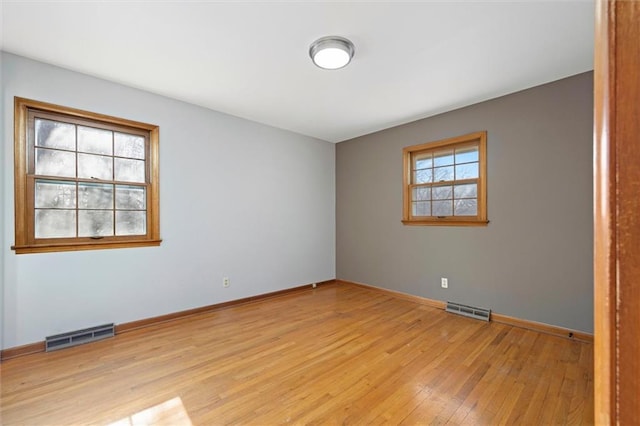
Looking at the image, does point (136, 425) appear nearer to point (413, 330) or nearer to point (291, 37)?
point (413, 330)

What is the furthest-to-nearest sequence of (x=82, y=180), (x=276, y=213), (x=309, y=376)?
(x=276, y=213) → (x=82, y=180) → (x=309, y=376)

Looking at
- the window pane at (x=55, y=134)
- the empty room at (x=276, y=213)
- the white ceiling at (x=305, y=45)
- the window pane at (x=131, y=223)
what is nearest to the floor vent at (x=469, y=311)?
the empty room at (x=276, y=213)

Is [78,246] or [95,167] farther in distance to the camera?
[95,167]

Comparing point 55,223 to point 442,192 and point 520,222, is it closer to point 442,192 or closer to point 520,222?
point 442,192

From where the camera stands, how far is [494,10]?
1890 millimetres

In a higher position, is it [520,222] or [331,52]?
[331,52]

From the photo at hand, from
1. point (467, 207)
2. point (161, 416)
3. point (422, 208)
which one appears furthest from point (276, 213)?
point (161, 416)

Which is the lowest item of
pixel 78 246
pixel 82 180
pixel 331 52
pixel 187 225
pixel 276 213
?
pixel 78 246

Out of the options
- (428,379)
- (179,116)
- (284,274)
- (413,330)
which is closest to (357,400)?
(428,379)

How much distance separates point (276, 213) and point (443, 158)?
2554mm

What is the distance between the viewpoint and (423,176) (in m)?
4.01

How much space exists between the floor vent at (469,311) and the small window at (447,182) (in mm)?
1037

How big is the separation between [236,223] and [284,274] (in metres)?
1.16

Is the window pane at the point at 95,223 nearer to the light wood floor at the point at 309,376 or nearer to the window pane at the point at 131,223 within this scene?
the window pane at the point at 131,223
